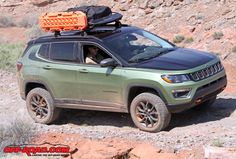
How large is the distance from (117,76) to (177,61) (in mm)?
1047

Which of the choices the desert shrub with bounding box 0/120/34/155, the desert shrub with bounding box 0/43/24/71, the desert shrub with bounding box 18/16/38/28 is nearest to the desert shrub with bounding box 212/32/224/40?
the desert shrub with bounding box 0/43/24/71

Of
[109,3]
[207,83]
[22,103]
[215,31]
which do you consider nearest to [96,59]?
[207,83]

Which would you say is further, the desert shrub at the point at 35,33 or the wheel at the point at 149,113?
Result: the desert shrub at the point at 35,33

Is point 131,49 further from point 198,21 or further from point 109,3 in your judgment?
point 109,3

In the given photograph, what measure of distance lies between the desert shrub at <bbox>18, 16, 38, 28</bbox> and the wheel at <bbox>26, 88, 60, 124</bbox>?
53.3 feet

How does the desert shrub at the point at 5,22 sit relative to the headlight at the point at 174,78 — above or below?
below

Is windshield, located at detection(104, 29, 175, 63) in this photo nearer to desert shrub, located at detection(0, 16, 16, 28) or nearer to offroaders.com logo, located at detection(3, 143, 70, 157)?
offroaders.com logo, located at detection(3, 143, 70, 157)

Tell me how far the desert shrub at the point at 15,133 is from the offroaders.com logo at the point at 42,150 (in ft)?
0.72

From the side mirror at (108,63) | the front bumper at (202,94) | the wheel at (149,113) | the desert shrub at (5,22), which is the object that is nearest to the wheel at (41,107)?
the side mirror at (108,63)

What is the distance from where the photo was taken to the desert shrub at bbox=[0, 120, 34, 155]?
9242 mm

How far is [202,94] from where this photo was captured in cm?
880

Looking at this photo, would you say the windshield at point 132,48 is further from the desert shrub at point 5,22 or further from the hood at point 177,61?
the desert shrub at point 5,22

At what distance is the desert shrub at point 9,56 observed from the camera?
15.4 meters

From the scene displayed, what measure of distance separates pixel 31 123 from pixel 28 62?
1.22m
